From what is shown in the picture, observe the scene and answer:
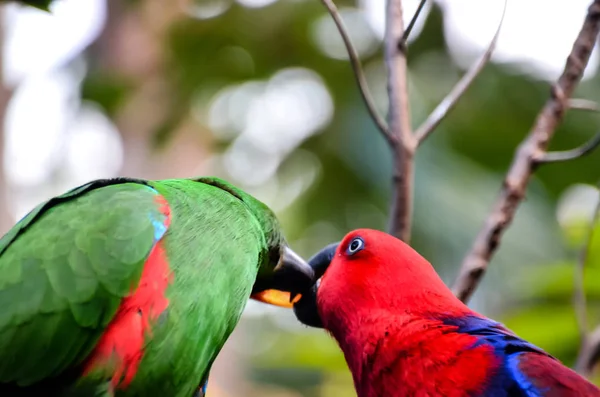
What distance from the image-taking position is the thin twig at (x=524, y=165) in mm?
2574

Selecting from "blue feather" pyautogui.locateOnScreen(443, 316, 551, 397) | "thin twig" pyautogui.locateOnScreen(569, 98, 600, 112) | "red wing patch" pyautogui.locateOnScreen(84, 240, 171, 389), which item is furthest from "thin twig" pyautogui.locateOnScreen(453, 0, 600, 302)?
"red wing patch" pyautogui.locateOnScreen(84, 240, 171, 389)

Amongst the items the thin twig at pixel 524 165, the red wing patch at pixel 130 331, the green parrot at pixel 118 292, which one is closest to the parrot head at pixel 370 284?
the thin twig at pixel 524 165

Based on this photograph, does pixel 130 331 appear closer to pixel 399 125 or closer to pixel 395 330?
pixel 395 330

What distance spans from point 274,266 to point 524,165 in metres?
0.95

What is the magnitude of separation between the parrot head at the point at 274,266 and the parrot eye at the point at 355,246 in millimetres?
168

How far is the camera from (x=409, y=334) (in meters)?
2.41

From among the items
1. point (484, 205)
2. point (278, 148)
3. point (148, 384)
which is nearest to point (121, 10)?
point (278, 148)

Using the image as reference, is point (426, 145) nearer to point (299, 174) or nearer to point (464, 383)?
point (299, 174)

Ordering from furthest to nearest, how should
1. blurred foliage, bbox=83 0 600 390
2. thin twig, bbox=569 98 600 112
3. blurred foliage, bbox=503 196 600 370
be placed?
blurred foliage, bbox=83 0 600 390 < blurred foliage, bbox=503 196 600 370 < thin twig, bbox=569 98 600 112

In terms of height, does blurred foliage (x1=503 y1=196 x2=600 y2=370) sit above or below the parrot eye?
below

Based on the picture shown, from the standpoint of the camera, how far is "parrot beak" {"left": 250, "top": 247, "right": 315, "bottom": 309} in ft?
8.96

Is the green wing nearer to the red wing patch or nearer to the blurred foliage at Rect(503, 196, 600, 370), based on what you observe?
the red wing patch

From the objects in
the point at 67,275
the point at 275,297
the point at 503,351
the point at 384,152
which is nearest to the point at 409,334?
the point at 503,351

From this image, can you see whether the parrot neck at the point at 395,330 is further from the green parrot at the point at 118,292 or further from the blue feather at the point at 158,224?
the blue feather at the point at 158,224
